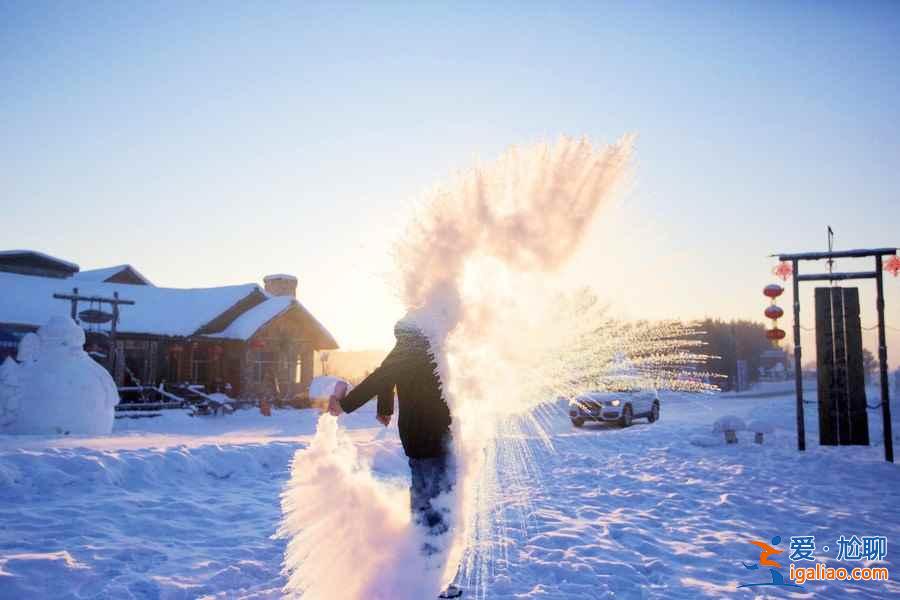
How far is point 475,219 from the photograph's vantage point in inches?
148

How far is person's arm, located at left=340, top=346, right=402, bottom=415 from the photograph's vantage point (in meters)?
3.84

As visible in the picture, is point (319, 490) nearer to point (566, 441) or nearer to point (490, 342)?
point (490, 342)

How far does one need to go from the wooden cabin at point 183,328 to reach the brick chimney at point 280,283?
434cm

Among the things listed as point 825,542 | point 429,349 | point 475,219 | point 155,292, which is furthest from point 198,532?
point 155,292

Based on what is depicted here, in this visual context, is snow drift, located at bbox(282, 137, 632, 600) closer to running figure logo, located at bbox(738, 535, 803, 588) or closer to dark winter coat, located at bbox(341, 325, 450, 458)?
dark winter coat, located at bbox(341, 325, 450, 458)

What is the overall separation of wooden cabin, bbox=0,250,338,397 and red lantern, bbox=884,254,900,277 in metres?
24.4

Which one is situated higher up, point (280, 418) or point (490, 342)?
point (490, 342)

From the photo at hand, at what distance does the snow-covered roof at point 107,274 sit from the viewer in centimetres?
3281

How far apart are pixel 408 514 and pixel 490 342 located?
1327 millimetres

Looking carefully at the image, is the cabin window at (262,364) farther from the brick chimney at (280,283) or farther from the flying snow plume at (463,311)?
the flying snow plume at (463,311)

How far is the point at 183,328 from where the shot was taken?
26609 mm

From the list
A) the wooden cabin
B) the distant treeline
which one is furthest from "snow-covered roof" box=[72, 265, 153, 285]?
the distant treeline

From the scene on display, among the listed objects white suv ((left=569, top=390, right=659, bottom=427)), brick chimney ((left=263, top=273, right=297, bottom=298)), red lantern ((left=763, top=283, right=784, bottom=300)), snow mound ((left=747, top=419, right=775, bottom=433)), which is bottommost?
white suv ((left=569, top=390, right=659, bottom=427))

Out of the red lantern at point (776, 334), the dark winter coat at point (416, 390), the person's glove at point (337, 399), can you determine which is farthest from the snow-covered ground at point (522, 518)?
the red lantern at point (776, 334)
